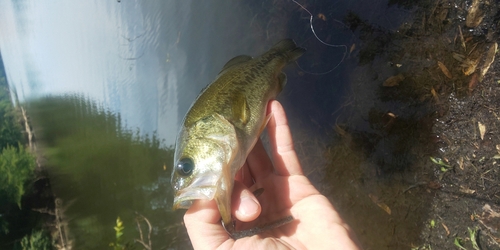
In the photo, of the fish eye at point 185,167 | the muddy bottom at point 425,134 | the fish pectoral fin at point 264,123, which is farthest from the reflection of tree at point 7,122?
the muddy bottom at point 425,134

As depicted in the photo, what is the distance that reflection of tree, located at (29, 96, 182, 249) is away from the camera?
5.44 metres

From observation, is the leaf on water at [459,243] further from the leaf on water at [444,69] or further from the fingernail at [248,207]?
the fingernail at [248,207]

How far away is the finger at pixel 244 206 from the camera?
5.88 ft

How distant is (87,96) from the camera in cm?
605

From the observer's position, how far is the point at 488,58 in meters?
2.60

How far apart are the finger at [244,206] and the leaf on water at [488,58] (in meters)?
2.30

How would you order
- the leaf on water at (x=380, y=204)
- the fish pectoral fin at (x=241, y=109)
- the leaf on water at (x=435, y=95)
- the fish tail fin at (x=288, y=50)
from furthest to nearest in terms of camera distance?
the leaf on water at (x=380, y=204)
the leaf on water at (x=435, y=95)
the fish tail fin at (x=288, y=50)
the fish pectoral fin at (x=241, y=109)

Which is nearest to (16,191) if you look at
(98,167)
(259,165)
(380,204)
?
(98,167)

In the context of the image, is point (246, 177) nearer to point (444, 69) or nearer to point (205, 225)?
point (205, 225)

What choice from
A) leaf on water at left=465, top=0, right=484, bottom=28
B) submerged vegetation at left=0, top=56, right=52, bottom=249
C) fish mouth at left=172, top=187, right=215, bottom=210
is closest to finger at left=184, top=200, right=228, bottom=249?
fish mouth at left=172, top=187, right=215, bottom=210

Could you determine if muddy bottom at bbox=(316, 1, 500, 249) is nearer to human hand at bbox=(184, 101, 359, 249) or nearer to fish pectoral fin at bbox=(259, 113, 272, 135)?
human hand at bbox=(184, 101, 359, 249)

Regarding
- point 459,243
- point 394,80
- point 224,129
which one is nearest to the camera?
point 224,129

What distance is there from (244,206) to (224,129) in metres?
0.50

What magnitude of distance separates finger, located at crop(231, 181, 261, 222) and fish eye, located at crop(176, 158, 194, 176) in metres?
0.30
